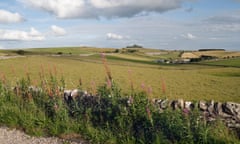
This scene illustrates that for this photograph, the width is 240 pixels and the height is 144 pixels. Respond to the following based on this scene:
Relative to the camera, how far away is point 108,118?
29.3 ft

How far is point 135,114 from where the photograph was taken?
8.25 m

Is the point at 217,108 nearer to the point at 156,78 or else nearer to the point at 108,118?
the point at 108,118

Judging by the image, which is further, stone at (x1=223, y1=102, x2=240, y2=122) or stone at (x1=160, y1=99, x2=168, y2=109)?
stone at (x1=160, y1=99, x2=168, y2=109)

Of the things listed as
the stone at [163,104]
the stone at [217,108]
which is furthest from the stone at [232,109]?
the stone at [163,104]

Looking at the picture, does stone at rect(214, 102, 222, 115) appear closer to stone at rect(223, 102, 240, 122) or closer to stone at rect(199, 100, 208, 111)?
stone at rect(223, 102, 240, 122)

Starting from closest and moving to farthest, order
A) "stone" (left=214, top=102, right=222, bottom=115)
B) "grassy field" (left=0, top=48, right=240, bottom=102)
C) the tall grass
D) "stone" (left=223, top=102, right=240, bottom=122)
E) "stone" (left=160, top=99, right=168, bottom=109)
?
1. the tall grass
2. "stone" (left=223, top=102, right=240, bottom=122)
3. "stone" (left=214, top=102, right=222, bottom=115)
4. "stone" (left=160, top=99, right=168, bottom=109)
5. "grassy field" (left=0, top=48, right=240, bottom=102)

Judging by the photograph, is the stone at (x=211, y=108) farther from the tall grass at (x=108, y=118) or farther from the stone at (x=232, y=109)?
the tall grass at (x=108, y=118)

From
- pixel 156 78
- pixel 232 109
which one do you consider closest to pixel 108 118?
pixel 232 109

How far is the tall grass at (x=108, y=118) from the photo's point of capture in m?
7.39

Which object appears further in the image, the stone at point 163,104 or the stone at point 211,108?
the stone at point 163,104

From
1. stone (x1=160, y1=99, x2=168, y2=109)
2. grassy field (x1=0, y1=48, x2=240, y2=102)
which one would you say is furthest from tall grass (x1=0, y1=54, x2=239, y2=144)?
stone (x1=160, y1=99, x2=168, y2=109)

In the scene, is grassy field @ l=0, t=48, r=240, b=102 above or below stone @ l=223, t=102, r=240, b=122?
below

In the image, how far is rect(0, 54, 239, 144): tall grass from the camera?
7.39 metres

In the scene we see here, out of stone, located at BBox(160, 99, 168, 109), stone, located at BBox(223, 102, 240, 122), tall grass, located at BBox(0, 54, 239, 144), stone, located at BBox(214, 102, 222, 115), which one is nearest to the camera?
tall grass, located at BBox(0, 54, 239, 144)
